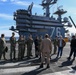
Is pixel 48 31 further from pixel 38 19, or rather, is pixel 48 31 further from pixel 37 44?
pixel 37 44

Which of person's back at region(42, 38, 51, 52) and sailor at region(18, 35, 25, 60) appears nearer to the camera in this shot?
person's back at region(42, 38, 51, 52)

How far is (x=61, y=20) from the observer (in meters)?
89.9

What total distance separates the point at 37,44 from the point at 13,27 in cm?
6360

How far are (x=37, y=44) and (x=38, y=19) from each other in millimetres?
66775

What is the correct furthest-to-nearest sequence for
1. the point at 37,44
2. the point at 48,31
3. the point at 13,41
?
the point at 48,31 < the point at 37,44 < the point at 13,41

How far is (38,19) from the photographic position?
3226 inches

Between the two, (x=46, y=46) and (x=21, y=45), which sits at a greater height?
(x=46, y=46)

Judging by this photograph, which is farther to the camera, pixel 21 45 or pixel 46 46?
pixel 21 45

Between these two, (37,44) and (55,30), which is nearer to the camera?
(37,44)

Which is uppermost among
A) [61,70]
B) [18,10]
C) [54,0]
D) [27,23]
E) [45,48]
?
[54,0]

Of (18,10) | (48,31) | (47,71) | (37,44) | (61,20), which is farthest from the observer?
(61,20)

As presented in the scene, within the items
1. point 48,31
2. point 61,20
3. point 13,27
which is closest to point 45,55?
point 13,27

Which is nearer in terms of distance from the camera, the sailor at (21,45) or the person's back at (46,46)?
the person's back at (46,46)

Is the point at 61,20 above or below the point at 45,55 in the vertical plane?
above
